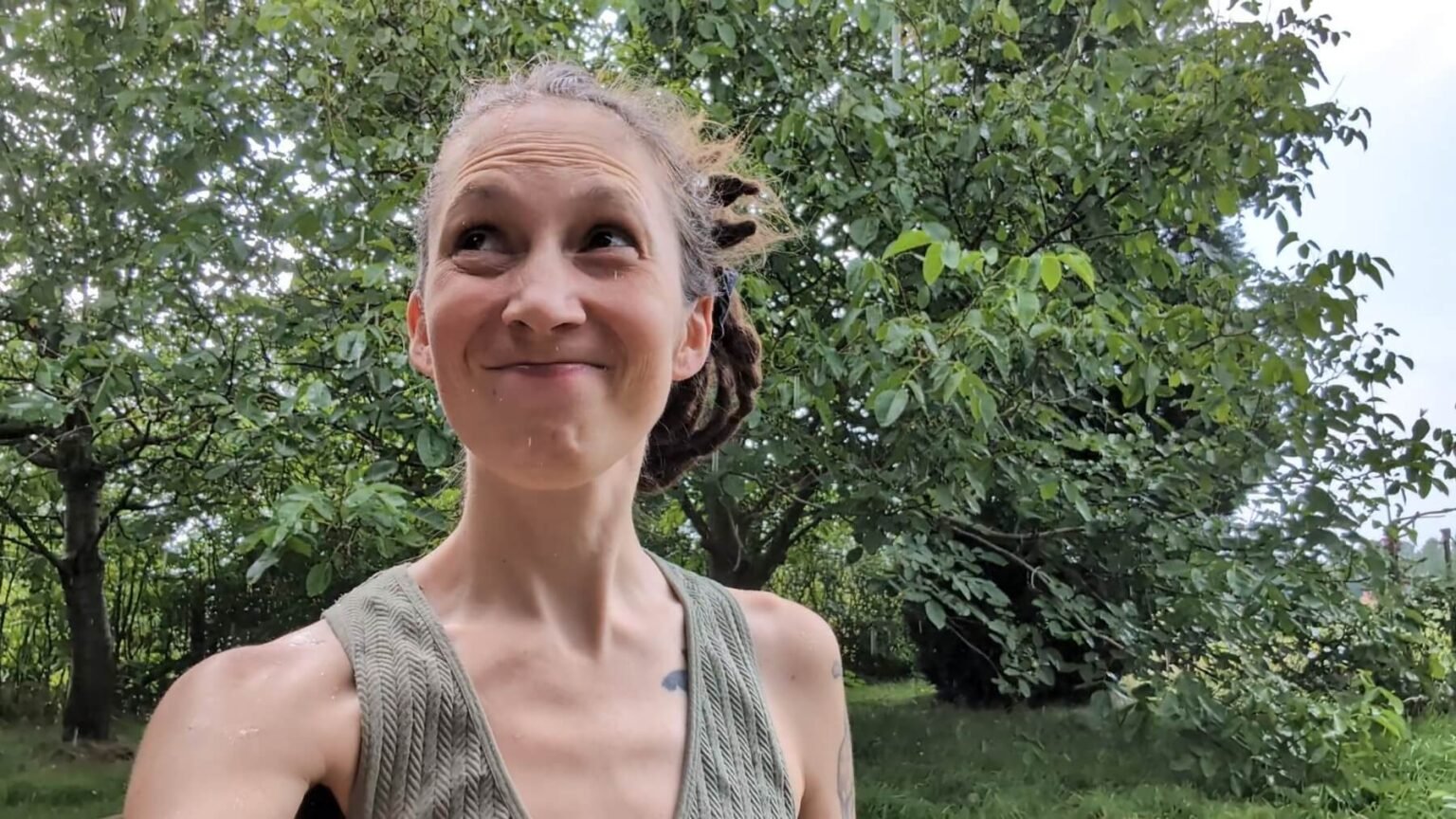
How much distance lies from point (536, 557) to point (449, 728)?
6.5 inches

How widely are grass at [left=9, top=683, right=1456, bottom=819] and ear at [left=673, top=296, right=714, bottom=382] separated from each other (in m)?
2.47

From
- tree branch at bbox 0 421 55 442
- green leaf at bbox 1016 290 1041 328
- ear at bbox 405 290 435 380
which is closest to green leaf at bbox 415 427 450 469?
ear at bbox 405 290 435 380

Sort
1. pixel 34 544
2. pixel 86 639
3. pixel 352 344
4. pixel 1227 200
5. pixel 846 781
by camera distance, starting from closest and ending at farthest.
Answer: pixel 846 781 < pixel 352 344 < pixel 1227 200 < pixel 34 544 < pixel 86 639

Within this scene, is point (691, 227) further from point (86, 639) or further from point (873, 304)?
point (86, 639)

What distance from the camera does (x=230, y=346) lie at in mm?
2195

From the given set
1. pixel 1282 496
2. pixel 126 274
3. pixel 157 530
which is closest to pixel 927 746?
pixel 1282 496

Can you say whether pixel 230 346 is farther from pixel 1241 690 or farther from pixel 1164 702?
pixel 1241 690

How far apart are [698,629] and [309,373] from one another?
1534 mm

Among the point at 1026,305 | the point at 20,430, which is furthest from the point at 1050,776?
the point at 20,430

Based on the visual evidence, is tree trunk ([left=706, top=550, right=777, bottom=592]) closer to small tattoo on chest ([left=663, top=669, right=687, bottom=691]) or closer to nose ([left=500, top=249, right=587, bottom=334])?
small tattoo on chest ([left=663, top=669, right=687, bottom=691])

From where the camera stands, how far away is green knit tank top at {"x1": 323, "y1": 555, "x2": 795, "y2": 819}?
0.67 m

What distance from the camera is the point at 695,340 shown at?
36.4 inches

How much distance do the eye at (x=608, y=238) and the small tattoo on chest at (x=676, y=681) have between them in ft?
1.22

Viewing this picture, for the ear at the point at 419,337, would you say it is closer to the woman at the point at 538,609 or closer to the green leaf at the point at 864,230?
the woman at the point at 538,609
